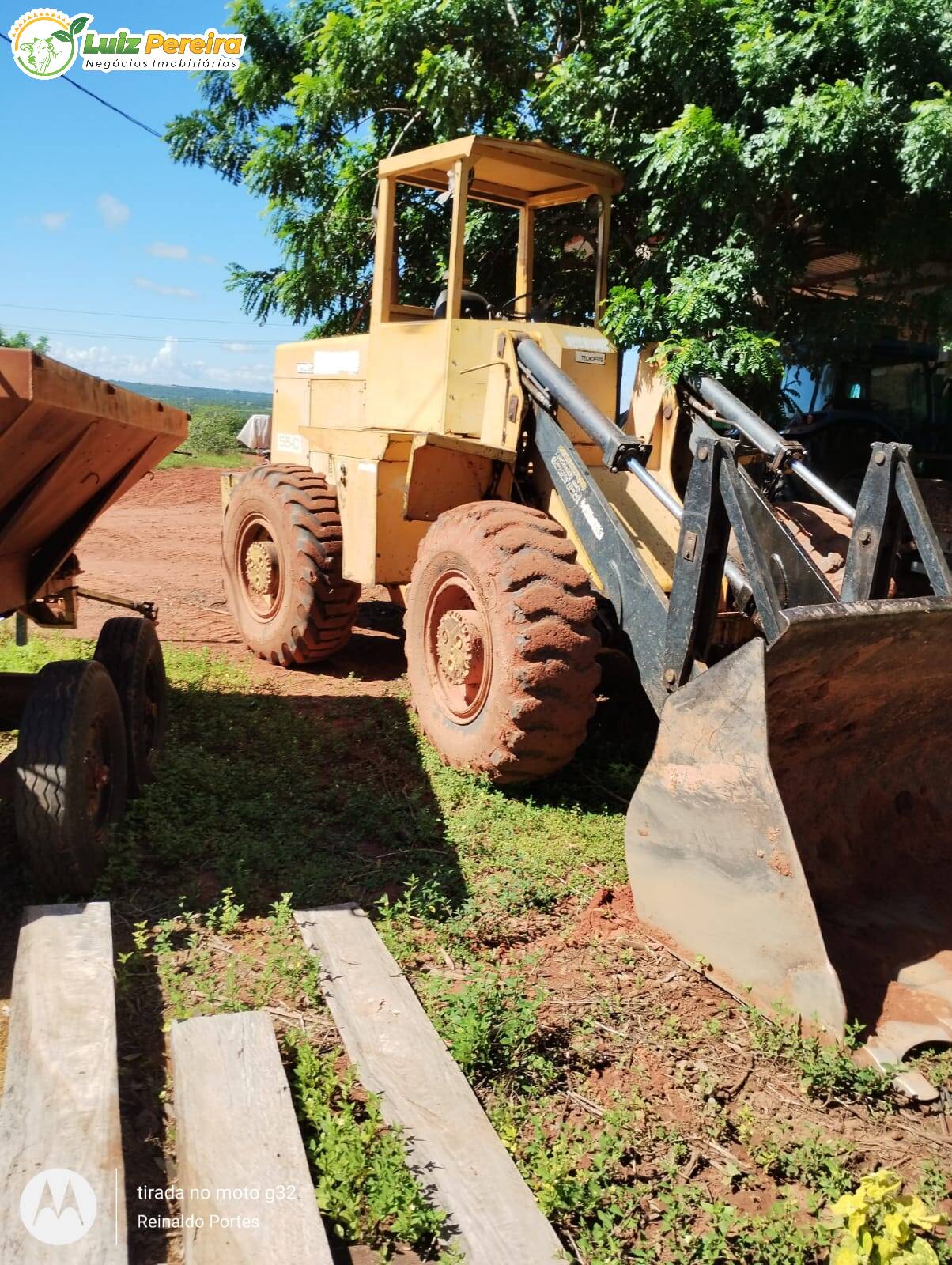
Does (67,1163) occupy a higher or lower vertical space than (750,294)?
lower

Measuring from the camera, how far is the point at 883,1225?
2.44 m

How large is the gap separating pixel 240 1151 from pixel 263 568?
5.15 metres

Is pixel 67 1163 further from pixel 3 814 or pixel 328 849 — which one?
pixel 3 814

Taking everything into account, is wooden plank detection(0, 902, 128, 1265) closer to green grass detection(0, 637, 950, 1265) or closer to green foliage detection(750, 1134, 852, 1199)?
green grass detection(0, 637, 950, 1265)

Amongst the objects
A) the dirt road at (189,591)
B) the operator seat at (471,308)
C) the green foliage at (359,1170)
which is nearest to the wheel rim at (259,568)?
the dirt road at (189,591)

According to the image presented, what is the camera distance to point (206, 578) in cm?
1094

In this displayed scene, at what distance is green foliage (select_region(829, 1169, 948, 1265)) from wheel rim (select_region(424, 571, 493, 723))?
2803mm

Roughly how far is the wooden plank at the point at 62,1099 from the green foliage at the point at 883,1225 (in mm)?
1554

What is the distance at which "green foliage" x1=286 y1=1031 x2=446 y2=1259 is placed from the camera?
8.13 feet

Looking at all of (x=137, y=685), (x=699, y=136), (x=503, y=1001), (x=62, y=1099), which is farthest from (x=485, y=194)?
(x=62, y=1099)

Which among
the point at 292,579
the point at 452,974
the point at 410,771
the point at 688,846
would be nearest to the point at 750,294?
the point at 292,579

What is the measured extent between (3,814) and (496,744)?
6.90 ft

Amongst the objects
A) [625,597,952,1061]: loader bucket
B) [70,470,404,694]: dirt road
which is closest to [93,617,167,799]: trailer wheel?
[70,470,404,694]: dirt road

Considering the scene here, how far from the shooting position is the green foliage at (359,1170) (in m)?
2.48
